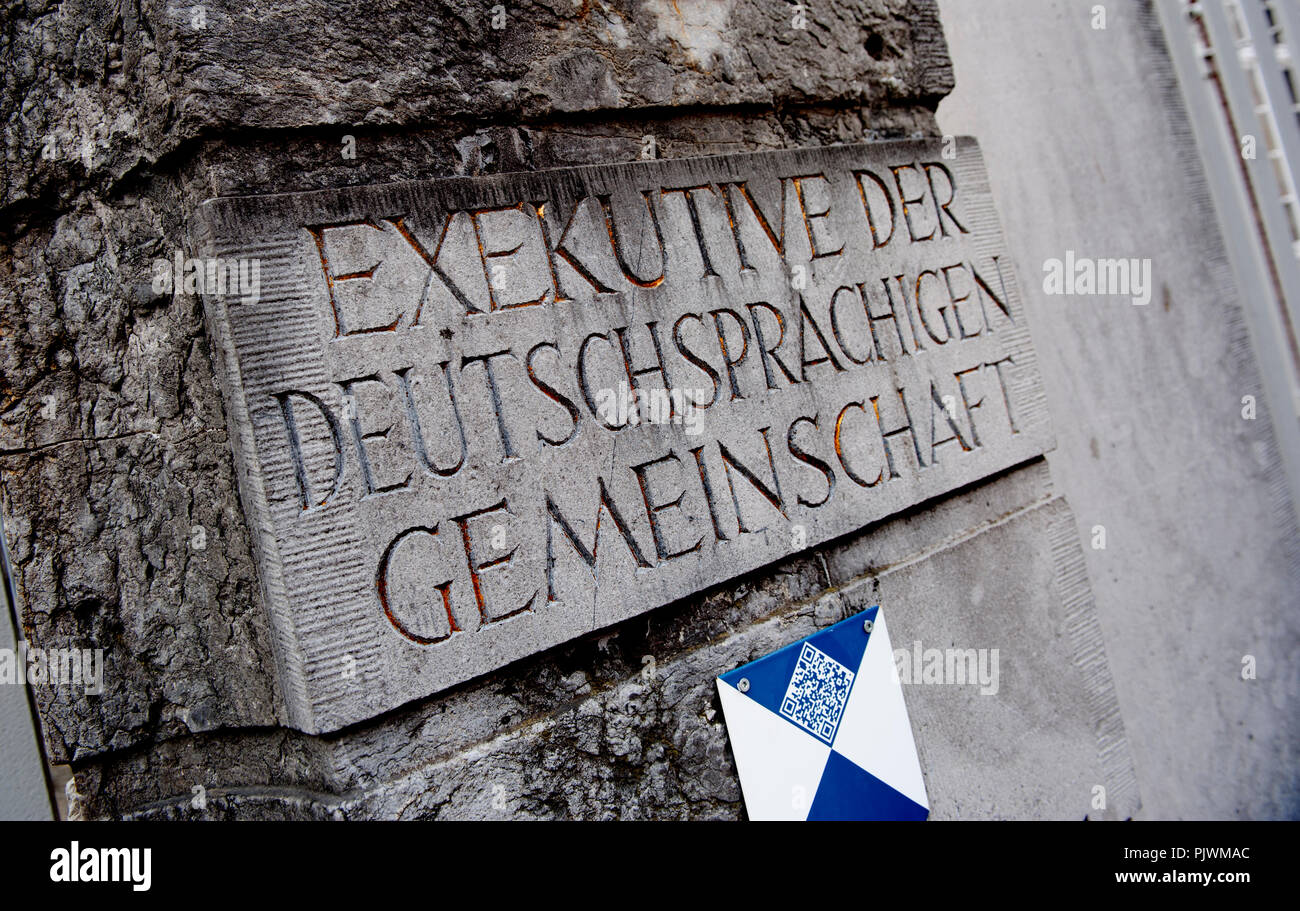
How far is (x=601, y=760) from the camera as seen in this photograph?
169 cm

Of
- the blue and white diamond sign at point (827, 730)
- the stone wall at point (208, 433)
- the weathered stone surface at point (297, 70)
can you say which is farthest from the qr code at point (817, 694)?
the weathered stone surface at point (297, 70)

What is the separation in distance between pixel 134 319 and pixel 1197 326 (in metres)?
3.66

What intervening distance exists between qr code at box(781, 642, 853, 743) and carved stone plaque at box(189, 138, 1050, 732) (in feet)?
0.86

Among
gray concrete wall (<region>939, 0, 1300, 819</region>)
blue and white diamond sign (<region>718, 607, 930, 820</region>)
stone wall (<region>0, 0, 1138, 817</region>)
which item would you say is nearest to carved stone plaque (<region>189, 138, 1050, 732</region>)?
stone wall (<region>0, 0, 1138, 817</region>)

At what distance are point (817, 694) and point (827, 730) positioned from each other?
0.08 meters

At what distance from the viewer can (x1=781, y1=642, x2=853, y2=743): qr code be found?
190 centimetres

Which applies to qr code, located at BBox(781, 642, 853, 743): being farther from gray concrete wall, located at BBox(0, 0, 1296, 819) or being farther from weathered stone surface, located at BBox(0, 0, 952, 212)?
weathered stone surface, located at BBox(0, 0, 952, 212)

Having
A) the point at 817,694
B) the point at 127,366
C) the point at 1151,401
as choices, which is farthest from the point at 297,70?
the point at 1151,401

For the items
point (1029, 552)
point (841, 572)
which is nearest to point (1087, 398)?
point (1029, 552)

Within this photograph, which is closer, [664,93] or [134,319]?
[134,319]

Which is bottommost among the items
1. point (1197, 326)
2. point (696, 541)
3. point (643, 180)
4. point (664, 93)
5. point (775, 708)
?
point (775, 708)

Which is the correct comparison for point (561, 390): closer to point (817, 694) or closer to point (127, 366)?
point (127, 366)
